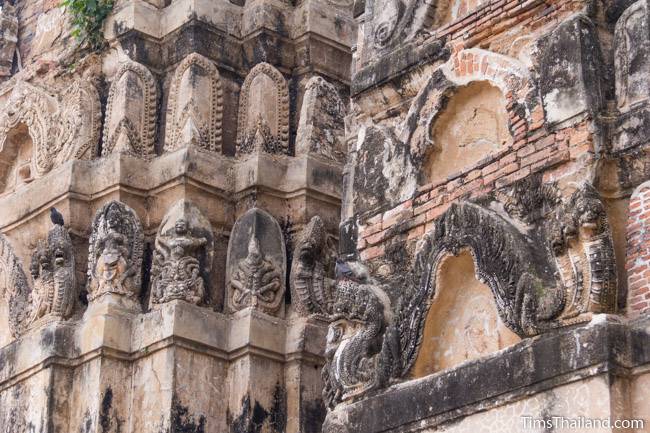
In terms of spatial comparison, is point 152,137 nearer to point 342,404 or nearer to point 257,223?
point 257,223

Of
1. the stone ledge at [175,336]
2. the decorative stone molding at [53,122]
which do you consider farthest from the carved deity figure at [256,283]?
the decorative stone molding at [53,122]

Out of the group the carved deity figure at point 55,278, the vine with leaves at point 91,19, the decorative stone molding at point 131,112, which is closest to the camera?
the carved deity figure at point 55,278

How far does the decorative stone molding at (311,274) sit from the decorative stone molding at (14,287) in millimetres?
2047

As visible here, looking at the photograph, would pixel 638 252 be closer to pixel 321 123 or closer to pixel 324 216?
pixel 324 216

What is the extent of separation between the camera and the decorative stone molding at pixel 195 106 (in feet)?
38.5

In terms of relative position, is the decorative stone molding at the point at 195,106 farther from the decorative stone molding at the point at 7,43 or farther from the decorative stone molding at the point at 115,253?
the decorative stone molding at the point at 7,43

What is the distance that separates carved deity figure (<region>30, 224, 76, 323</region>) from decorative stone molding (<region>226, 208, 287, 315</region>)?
1.17m

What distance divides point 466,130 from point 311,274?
231 centimetres

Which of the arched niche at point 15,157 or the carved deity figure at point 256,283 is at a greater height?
the arched niche at point 15,157

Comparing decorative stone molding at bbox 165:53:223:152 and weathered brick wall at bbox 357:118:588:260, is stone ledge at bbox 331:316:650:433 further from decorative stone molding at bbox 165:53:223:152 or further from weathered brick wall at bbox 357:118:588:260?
decorative stone molding at bbox 165:53:223:152

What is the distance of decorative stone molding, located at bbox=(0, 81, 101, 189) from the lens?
12195 mm

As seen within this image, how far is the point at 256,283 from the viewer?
11328 millimetres

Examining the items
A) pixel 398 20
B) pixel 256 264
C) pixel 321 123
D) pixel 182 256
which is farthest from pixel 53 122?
pixel 398 20
